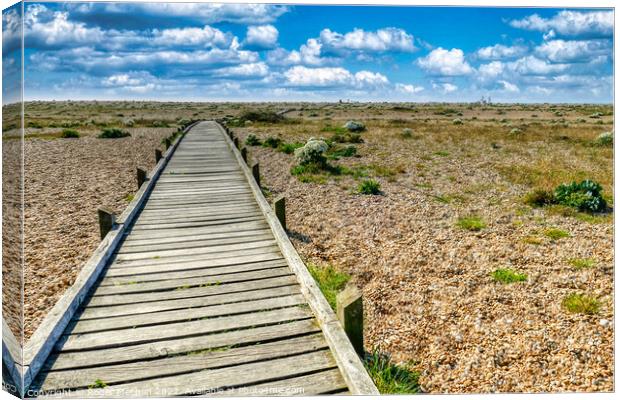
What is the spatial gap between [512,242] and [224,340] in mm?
6598

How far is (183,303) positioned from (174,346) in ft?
2.97

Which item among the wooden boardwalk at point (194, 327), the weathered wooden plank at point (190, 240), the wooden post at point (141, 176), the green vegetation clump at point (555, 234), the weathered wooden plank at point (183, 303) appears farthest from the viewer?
the wooden post at point (141, 176)

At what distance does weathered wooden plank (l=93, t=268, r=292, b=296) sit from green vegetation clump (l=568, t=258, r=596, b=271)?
4933 millimetres

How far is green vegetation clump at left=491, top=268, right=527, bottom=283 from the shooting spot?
→ 706cm

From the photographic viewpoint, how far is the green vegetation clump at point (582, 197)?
11.1 meters

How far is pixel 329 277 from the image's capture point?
7031mm

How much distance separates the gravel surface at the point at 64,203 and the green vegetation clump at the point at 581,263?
792 centimetres

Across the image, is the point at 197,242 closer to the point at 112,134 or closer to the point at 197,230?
the point at 197,230

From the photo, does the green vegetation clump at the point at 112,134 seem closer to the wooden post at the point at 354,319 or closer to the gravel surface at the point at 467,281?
the gravel surface at the point at 467,281

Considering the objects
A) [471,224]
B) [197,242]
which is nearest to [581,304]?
[471,224]

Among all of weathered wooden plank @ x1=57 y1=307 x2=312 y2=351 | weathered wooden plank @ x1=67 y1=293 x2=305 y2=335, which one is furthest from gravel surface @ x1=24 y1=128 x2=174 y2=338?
weathered wooden plank @ x1=57 y1=307 x2=312 y2=351

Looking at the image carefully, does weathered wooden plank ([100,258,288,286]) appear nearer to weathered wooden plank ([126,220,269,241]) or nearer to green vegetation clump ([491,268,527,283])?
weathered wooden plank ([126,220,269,241])

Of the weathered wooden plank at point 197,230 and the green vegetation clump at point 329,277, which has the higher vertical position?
the weathered wooden plank at point 197,230

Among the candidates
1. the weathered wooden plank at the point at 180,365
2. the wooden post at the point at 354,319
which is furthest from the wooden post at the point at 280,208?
the wooden post at the point at 354,319
